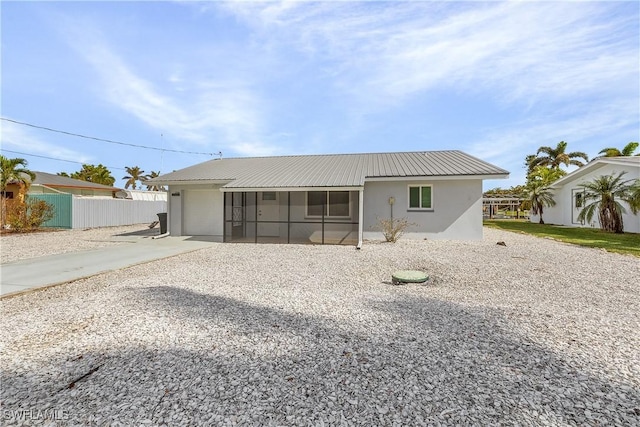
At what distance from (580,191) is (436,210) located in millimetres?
13972

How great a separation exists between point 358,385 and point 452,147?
17627 millimetres

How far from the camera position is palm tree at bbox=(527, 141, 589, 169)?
105 ft

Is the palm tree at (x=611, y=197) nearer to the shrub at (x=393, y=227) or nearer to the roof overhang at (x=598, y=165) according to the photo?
the roof overhang at (x=598, y=165)

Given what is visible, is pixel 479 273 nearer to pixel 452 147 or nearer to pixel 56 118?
pixel 452 147

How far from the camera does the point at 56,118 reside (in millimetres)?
18109

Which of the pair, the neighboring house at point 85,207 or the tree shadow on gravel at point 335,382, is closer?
the tree shadow on gravel at point 335,382

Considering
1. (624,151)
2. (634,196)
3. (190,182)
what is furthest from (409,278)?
(624,151)

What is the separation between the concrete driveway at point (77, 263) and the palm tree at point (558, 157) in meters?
36.0

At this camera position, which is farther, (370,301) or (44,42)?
(44,42)

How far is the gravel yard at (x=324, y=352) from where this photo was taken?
2.39m

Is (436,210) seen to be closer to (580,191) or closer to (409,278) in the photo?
(409,278)

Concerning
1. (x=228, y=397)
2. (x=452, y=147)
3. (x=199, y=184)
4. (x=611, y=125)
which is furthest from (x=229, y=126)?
(x=611, y=125)

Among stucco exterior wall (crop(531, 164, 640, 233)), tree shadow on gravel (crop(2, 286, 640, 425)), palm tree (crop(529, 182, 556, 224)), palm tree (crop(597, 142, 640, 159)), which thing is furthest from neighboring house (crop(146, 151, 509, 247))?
palm tree (crop(597, 142, 640, 159))

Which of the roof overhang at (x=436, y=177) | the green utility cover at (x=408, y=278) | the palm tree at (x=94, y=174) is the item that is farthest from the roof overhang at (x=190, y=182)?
the palm tree at (x=94, y=174)
